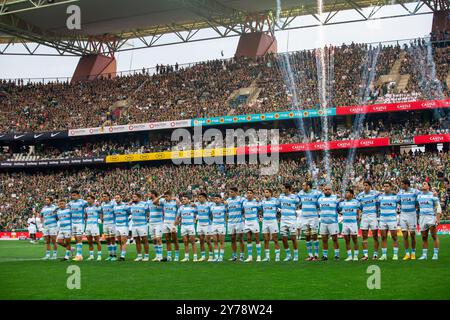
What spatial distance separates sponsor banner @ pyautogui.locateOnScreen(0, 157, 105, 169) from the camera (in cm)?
5738

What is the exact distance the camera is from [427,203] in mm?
18750

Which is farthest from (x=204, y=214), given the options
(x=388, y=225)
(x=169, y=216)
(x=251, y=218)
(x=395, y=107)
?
(x=395, y=107)

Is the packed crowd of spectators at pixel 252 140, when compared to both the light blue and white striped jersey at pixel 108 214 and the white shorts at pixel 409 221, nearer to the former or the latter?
the white shorts at pixel 409 221

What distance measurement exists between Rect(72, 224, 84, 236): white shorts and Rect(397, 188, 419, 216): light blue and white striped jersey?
10.8 metres

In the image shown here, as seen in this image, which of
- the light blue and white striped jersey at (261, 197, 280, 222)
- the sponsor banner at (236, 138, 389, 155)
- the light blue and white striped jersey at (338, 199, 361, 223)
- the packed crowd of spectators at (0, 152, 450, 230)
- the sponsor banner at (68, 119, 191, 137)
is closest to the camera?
the light blue and white striped jersey at (338, 199, 361, 223)

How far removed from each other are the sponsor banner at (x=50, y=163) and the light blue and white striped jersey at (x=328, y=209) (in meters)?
39.9

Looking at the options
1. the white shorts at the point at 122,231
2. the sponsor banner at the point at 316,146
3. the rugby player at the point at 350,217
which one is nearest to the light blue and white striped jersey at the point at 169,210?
the white shorts at the point at 122,231

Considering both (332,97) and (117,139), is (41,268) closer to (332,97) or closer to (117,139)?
(332,97)

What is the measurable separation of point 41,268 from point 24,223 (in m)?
32.1

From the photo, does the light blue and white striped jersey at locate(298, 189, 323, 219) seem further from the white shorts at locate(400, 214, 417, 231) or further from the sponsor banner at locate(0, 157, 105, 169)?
the sponsor banner at locate(0, 157, 105, 169)

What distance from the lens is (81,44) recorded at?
68.2 m

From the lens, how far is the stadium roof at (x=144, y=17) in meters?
54.2

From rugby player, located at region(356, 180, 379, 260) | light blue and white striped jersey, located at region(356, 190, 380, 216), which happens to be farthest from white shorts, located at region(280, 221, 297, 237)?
light blue and white striped jersey, located at region(356, 190, 380, 216)

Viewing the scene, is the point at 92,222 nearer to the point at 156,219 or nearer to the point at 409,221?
the point at 156,219
